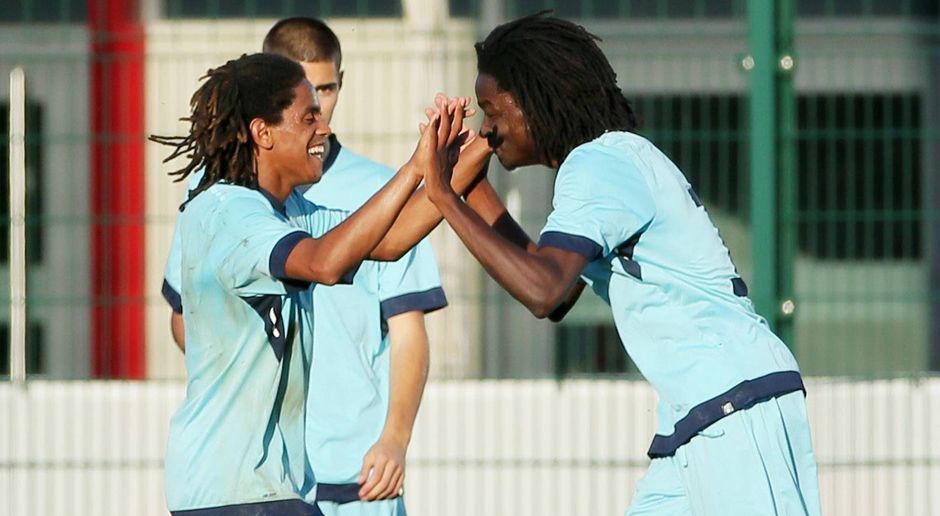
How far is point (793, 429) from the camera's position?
3.96m

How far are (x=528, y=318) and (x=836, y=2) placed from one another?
2449 mm

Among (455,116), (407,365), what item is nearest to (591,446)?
(407,365)

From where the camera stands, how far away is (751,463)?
12.8ft

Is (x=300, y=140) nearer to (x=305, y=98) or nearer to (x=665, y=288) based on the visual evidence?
(x=305, y=98)

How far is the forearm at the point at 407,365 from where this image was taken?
4.87 meters

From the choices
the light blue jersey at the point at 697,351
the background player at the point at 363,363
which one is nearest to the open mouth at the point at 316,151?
the light blue jersey at the point at 697,351

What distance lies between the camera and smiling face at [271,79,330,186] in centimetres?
409

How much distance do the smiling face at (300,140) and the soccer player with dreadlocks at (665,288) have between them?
366mm

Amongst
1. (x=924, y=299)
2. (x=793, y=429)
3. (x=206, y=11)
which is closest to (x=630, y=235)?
(x=793, y=429)

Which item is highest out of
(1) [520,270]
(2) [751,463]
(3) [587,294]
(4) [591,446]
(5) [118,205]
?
(5) [118,205]

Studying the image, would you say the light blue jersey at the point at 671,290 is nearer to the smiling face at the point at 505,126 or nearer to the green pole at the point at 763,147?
the smiling face at the point at 505,126

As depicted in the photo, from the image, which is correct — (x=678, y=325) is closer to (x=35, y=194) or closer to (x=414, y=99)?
(x=414, y=99)

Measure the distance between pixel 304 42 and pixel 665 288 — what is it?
161 centimetres

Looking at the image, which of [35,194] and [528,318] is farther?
[35,194]
